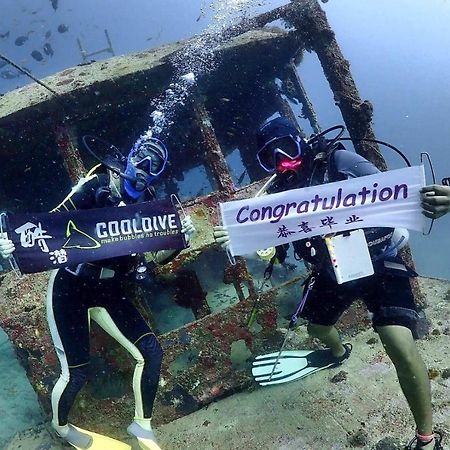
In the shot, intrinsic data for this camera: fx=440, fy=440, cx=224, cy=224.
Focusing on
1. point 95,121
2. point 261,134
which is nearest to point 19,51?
point 95,121

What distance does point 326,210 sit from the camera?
346cm

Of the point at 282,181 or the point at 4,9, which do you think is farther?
the point at 4,9

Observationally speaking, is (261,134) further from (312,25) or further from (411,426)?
(312,25)

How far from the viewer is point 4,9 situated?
264 feet

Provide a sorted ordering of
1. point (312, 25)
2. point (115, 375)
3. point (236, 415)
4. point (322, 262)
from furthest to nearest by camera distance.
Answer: point (312, 25)
point (115, 375)
point (236, 415)
point (322, 262)

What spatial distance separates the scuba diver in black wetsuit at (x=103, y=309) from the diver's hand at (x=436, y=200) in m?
1.94

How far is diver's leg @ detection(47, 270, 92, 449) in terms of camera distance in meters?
4.05

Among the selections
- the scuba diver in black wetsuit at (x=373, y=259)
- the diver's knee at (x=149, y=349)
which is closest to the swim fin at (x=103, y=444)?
the diver's knee at (x=149, y=349)

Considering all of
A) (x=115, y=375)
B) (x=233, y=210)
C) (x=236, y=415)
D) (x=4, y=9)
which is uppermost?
(x=4, y=9)

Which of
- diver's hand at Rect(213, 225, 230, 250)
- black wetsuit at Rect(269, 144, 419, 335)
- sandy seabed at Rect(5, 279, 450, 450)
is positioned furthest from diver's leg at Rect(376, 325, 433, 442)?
diver's hand at Rect(213, 225, 230, 250)

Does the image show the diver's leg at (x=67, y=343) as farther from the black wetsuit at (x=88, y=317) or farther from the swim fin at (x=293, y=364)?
the swim fin at (x=293, y=364)

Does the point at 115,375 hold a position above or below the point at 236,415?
above

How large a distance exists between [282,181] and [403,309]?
1.40 metres

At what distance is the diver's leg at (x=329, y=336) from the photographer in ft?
14.8
